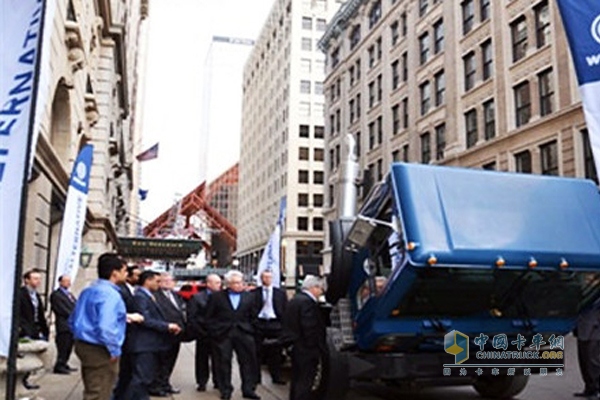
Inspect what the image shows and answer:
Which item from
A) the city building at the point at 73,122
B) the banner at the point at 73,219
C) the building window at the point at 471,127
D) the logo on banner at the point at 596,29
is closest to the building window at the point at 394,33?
the building window at the point at 471,127

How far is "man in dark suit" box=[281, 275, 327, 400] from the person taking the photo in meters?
7.65

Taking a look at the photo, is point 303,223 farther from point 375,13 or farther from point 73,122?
point 73,122

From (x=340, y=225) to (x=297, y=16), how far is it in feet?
249

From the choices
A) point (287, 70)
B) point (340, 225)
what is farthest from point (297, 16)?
point (340, 225)

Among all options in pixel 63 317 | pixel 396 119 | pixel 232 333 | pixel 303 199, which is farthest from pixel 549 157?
pixel 303 199

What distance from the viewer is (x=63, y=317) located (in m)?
11.0

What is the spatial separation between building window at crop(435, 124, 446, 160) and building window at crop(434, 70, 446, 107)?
133 centimetres

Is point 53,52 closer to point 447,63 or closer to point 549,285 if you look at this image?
point 549,285

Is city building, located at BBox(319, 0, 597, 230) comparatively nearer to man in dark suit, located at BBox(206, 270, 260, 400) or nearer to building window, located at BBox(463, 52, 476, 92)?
building window, located at BBox(463, 52, 476, 92)

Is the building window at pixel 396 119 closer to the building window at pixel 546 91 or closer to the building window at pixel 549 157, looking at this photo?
the building window at pixel 546 91

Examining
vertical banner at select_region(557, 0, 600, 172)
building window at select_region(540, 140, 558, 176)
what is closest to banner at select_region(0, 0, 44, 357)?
vertical banner at select_region(557, 0, 600, 172)

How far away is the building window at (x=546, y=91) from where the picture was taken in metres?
26.0

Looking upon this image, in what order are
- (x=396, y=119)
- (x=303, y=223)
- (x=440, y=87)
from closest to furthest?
(x=440, y=87) < (x=396, y=119) < (x=303, y=223)

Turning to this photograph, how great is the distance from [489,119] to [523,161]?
11.3 ft
